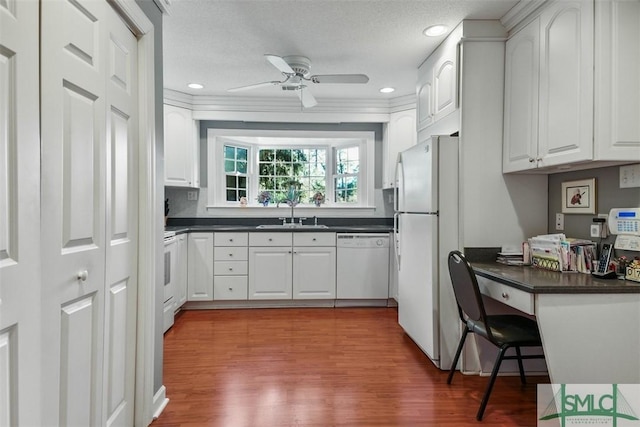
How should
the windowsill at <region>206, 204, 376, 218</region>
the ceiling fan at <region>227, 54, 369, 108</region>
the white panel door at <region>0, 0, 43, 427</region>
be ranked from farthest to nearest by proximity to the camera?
the windowsill at <region>206, 204, 376, 218</region> → the ceiling fan at <region>227, 54, 369, 108</region> → the white panel door at <region>0, 0, 43, 427</region>

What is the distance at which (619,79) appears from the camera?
169 centimetres

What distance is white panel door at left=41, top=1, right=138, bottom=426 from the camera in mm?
1141

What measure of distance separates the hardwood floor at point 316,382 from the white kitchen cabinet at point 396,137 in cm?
181

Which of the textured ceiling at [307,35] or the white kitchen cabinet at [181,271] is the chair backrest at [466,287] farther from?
the white kitchen cabinet at [181,271]

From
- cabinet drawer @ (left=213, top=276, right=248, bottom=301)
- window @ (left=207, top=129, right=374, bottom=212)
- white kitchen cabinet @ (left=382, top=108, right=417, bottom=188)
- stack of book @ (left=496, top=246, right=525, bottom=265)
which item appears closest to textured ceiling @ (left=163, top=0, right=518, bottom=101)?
white kitchen cabinet @ (left=382, top=108, right=417, bottom=188)

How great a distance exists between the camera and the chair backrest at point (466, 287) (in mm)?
1908

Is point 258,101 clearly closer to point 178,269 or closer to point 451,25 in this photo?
point 178,269

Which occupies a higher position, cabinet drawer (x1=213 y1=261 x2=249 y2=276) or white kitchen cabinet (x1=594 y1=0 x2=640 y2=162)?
white kitchen cabinet (x1=594 y1=0 x2=640 y2=162)

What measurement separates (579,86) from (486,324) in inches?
52.1

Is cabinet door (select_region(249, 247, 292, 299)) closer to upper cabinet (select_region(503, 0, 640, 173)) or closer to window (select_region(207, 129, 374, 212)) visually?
window (select_region(207, 129, 374, 212))

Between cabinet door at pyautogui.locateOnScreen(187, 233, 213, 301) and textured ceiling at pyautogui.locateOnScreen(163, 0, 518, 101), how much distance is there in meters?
1.65

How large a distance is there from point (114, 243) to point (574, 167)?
97.6 inches

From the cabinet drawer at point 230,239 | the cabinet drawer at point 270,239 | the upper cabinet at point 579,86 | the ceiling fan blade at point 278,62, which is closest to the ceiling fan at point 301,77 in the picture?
the ceiling fan blade at point 278,62

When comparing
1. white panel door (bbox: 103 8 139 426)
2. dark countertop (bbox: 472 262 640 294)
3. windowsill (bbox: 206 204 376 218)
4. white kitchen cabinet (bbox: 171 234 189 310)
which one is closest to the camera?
white panel door (bbox: 103 8 139 426)
